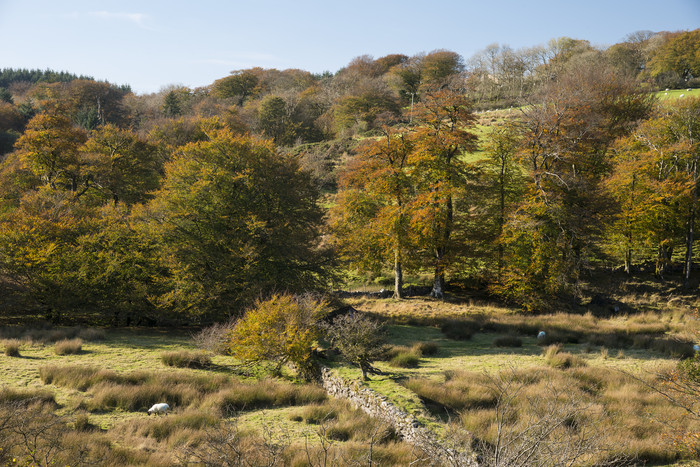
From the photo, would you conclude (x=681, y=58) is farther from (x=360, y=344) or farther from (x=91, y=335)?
(x=91, y=335)

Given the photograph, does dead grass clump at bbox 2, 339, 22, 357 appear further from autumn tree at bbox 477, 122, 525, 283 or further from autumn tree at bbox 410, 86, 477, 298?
autumn tree at bbox 477, 122, 525, 283

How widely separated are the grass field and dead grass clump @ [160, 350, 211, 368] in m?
0.21

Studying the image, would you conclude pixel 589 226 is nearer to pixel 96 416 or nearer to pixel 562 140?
pixel 562 140

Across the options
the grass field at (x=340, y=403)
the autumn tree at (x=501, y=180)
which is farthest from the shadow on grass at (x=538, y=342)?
the autumn tree at (x=501, y=180)

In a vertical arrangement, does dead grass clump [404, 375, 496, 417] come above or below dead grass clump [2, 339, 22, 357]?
below

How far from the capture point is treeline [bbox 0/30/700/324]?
760 inches

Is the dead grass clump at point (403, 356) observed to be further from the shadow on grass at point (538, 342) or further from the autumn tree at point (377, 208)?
the autumn tree at point (377, 208)

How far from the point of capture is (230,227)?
20312 mm

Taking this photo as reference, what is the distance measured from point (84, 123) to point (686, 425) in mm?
Result: 76453

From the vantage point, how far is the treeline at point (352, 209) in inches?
760

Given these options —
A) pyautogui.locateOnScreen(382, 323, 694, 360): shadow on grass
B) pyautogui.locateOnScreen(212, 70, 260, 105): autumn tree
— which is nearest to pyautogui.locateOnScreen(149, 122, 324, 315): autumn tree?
pyautogui.locateOnScreen(382, 323, 694, 360): shadow on grass

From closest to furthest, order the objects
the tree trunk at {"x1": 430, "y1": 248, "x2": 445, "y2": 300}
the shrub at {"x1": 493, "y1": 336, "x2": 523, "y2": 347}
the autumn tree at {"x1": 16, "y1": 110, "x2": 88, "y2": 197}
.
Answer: the shrub at {"x1": 493, "y1": 336, "x2": 523, "y2": 347}
the tree trunk at {"x1": 430, "y1": 248, "x2": 445, "y2": 300}
the autumn tree at {"x1": 16, "y1": 110, "x2": 88, "y2": 197}

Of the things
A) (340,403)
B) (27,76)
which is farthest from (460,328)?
(27,76)

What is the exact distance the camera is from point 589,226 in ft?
83.0
